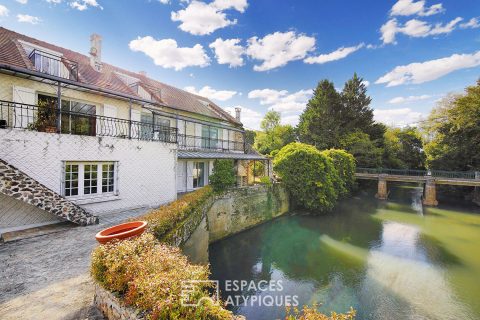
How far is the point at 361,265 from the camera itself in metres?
13.5

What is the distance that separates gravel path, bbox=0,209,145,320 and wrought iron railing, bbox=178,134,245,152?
10.6 m

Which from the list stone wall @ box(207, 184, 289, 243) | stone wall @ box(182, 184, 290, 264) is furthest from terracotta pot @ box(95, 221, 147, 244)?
stone wall @ box(207, 184, 289, 243)

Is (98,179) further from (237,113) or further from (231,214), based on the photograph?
(237,113)

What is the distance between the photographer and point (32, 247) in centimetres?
653

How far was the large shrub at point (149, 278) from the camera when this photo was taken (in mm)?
3182

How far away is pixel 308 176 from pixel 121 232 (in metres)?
19.2

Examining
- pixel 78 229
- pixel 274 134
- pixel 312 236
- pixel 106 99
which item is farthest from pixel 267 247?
pixel 274 134

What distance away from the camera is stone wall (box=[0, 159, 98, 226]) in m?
6.71

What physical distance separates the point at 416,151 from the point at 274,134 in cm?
2906

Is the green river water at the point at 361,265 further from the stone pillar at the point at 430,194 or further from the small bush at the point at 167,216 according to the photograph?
the stone pillar at the point at 430,194

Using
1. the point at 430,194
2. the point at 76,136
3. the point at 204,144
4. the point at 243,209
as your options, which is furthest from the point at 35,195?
the point at 430,194

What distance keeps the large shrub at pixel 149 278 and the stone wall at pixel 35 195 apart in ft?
16.0

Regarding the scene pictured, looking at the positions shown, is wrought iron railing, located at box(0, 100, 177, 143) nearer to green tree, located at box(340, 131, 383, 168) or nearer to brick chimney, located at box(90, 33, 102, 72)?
brick chimney, located at box(90, 33, 102, 72)

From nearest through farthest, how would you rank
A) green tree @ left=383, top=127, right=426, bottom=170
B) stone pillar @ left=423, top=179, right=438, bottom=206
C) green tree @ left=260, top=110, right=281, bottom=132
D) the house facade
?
the house facade
stone pillar @ left=423, top=179, right=438, bottom=206
green tree @ left=383, top=127, right=426, bottom=170
green tree @ left=260, top=110, right=281, bottom=132
